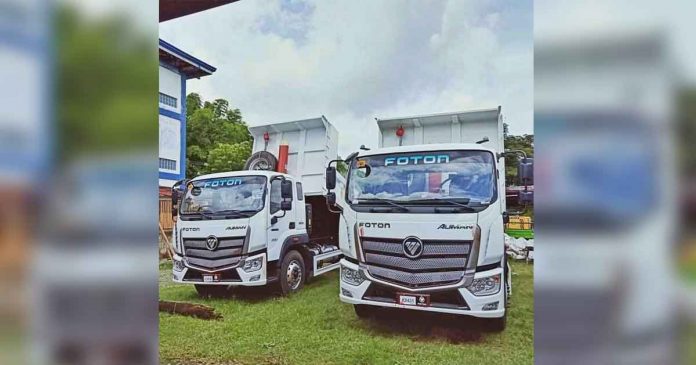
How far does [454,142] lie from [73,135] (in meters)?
1.83

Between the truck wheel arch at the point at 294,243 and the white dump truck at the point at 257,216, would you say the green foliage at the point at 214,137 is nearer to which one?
the white dump truck at the point at 257,216

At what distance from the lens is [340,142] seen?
2.43m

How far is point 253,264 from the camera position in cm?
266

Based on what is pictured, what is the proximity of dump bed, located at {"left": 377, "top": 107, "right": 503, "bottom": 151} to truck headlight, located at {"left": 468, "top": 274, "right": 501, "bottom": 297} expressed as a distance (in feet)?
2.07

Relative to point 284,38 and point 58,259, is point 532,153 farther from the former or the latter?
point 58,259

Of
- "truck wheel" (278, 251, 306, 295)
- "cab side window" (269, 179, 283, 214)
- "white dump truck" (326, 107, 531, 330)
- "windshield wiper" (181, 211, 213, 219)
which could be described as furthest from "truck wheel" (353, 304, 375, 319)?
"windshield wiper" (181, 211, 213, 219)

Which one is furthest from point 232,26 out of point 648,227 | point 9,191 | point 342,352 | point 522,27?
point 648,227

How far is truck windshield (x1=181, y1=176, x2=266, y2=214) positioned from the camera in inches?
102

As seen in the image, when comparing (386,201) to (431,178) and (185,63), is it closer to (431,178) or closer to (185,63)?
(431,178)

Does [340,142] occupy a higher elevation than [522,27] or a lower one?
lower

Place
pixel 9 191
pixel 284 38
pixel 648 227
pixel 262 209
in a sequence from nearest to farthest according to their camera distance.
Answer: pixel 648 227 < pixel 9 191 < pixel 284 38 < pixel 262 209

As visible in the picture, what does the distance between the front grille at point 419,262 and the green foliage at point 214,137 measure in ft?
3.23

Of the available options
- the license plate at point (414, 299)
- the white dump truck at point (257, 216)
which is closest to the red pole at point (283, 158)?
the white dump truck at point (257, 216)

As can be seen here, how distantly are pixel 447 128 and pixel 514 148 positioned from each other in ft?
1.09
